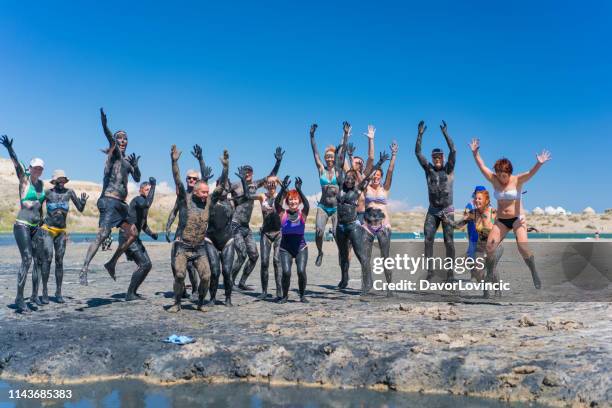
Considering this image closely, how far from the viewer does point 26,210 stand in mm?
9680

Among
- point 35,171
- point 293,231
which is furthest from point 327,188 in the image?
point 35,171

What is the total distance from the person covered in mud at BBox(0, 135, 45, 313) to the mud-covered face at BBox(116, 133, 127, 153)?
1334mm

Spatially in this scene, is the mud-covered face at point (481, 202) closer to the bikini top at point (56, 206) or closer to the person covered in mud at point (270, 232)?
the person covered in mud at point (270, 232)

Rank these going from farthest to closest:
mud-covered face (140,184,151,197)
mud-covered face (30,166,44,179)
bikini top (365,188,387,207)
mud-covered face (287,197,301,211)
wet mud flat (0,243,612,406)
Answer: bikini top (365,188,387,207) → mud-covered face (140,184,151,197) → mud-covered face (287,197,301,211) → mud-covered face (30,166,44,179) → wet mud flat (0,243,612,406)

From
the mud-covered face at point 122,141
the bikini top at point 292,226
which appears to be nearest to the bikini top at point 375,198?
the bikini top at point 292,226

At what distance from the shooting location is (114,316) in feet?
30.5

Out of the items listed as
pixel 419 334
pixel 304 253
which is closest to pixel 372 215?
pixel 304 253

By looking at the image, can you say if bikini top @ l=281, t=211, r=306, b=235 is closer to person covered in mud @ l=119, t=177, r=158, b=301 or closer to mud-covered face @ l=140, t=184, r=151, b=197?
person covered in mud @ l=119, t=177, r=158, b=301

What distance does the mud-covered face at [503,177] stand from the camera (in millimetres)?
9477

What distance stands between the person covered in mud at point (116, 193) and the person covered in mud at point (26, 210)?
0.99 m

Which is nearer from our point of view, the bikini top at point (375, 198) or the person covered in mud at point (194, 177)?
the person covered in mud at point (194, 177)

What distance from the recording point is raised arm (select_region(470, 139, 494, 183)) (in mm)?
9641

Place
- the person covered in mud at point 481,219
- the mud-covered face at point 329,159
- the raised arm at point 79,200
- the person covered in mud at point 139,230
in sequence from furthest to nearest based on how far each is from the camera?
the mud-covered face at point 329,159, the person covered in mud at point 481,219, the raised arm at point 79,200, the person covered in mud at point 139,230

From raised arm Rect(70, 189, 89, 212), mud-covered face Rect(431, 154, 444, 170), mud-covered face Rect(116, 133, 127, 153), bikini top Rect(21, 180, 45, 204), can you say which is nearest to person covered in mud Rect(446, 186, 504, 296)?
mud-covered face Rect(431, 154, 444, 170)
